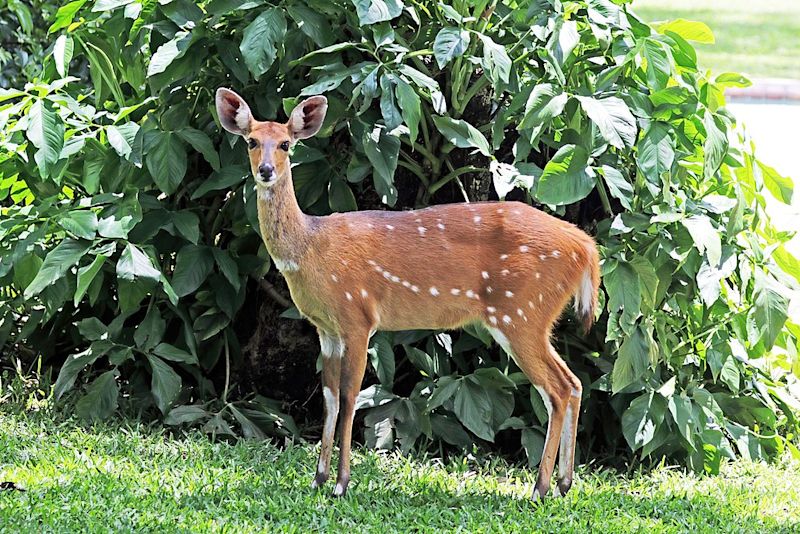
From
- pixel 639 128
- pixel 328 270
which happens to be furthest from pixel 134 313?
pixel 639 128

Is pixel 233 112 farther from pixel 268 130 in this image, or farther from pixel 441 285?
pixel 441 285

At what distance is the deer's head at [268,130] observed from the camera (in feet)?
15.5

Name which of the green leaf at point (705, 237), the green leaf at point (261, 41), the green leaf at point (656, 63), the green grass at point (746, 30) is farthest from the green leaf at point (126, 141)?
the green grass at point (746, 30)

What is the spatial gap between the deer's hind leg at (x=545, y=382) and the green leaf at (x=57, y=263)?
6.56 feet

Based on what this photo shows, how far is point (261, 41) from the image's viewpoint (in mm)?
5367

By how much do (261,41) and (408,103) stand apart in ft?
2.35

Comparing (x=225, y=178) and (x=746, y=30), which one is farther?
(x=746, y=30)

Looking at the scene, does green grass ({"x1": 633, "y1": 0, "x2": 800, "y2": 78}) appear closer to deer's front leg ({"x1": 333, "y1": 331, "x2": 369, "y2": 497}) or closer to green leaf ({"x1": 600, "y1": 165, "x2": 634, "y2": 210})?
green leaf ({"x1": 600, "y1": 165, "x2": 634, "y2": 210})

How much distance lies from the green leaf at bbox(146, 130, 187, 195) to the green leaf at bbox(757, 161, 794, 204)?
278 centimetres

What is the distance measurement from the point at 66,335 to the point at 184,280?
3.72 feet

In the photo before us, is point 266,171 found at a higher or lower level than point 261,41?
lower

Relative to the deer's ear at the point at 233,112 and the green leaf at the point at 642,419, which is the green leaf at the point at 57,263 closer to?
the deer's ear at the point at 233,112

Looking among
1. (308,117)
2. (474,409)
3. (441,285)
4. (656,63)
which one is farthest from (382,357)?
(656,63)

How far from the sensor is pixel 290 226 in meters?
4.90
